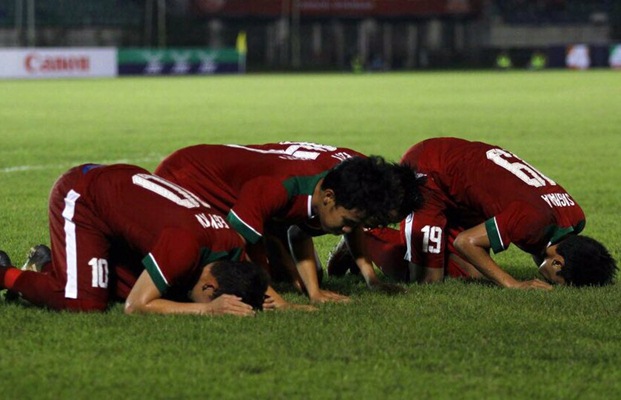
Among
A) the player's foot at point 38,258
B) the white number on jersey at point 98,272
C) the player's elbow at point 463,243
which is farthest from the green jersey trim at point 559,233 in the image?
the player's foot at point 38,258

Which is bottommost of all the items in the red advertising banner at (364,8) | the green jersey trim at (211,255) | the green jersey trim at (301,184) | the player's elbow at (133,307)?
the red advertising banner at (364,8)

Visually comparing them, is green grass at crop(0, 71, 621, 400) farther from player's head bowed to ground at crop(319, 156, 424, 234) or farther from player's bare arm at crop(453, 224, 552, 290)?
player's head bowed to ground at crop(319, 156, 424, 234)

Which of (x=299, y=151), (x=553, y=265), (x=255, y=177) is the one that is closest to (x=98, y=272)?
(x=255, y=177)

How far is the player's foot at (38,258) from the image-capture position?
6.74m

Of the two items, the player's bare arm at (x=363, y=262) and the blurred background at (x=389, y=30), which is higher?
the player's bare arm at (x=363, y=262)

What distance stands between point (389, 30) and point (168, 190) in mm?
69148

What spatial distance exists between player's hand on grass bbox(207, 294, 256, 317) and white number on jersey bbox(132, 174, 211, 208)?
0.48m

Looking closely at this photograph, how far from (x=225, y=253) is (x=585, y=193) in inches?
265

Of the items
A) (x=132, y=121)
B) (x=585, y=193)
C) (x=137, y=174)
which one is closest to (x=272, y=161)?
(x=137, y=174)

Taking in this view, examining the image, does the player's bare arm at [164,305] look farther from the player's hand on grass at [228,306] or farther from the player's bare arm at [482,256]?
the player's bare arm at [482,256]

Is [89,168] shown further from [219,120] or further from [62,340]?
[219,120]

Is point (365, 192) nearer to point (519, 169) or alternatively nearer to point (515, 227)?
point (515, 227)

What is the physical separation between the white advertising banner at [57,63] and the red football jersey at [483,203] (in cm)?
4243

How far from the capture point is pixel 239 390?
4.62m
